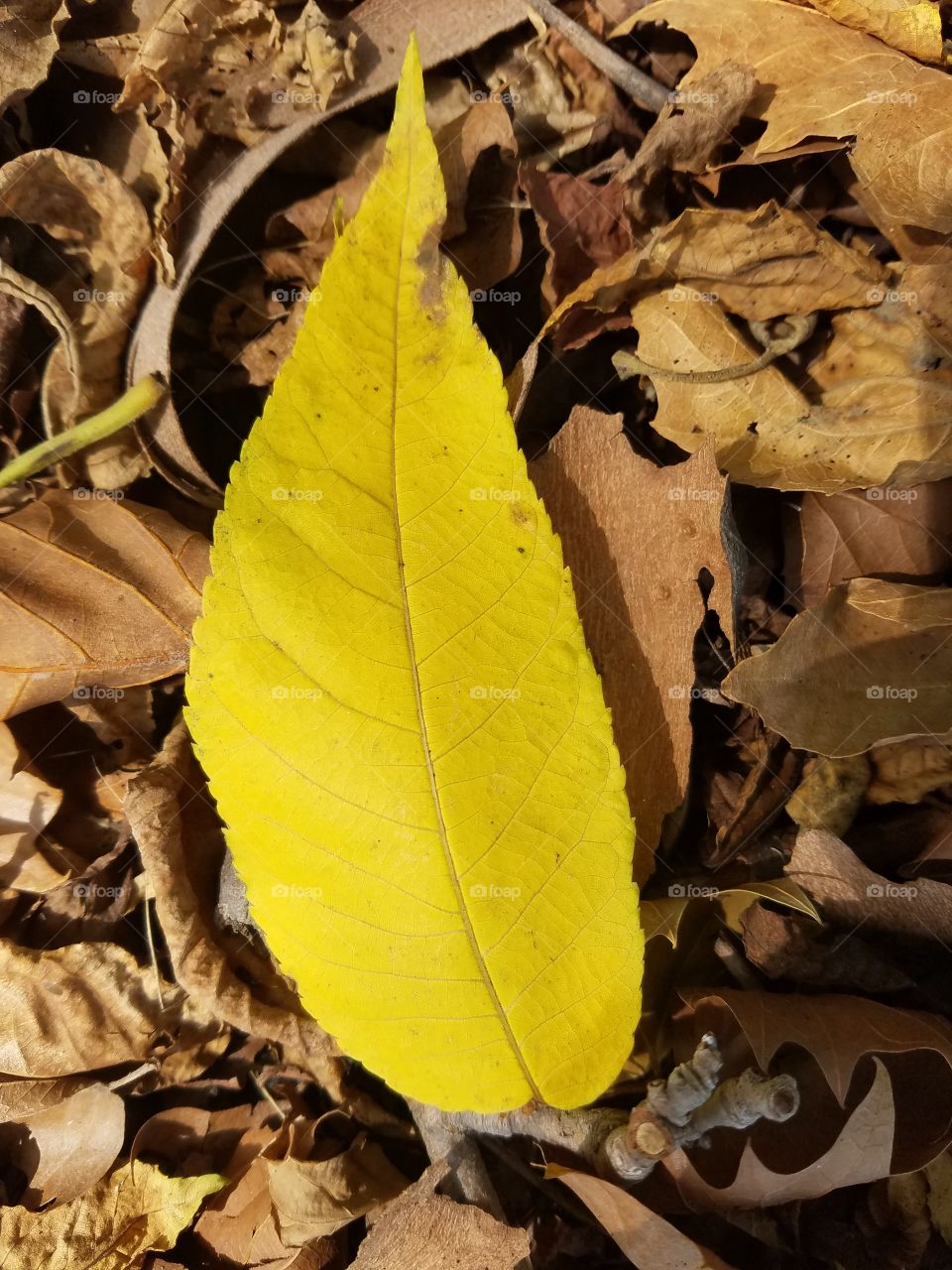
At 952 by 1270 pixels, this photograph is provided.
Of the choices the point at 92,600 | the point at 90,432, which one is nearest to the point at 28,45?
the point at 90,432

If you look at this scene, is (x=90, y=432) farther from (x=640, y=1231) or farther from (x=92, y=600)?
(x=640, y=1231)

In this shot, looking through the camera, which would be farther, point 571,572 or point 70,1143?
point 70,1143

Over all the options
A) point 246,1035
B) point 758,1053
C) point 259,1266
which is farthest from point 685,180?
point 259,1266

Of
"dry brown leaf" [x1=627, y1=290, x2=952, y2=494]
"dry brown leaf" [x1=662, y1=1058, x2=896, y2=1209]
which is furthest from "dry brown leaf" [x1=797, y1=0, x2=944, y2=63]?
"dry brown leaf" [x1=662, y1=1058, x2=896, y2=1209]

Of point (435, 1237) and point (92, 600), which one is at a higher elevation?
point (92, 600)

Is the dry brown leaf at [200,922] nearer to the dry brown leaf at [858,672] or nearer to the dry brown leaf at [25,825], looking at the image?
the dry brown leaf at [25,825]

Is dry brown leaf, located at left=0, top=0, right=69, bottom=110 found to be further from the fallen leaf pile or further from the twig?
the twig

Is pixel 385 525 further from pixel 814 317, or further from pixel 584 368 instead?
pixel 814 317
